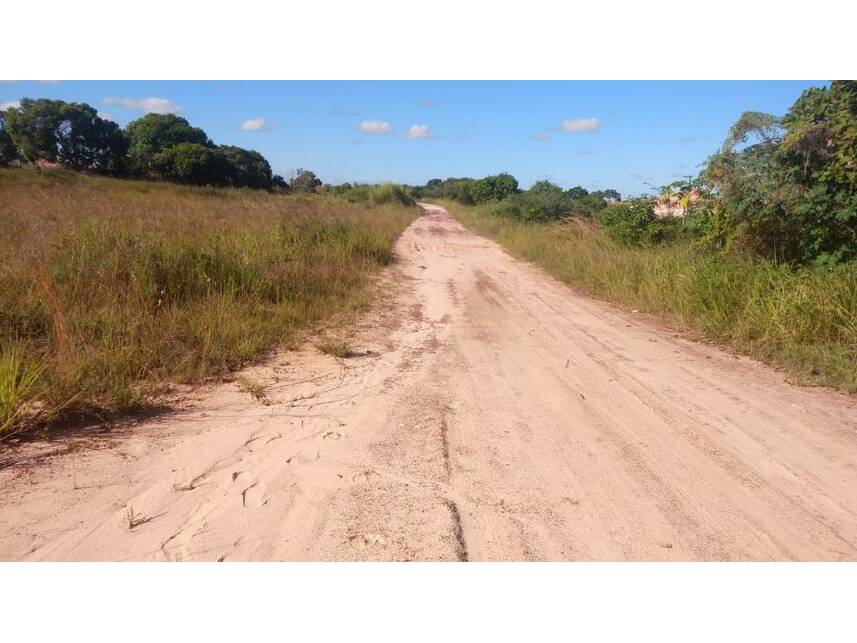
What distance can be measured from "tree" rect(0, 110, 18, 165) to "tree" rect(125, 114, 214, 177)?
6.66m

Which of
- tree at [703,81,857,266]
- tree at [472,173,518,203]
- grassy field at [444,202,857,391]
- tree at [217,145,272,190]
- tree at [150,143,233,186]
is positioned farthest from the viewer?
tree at [472,173,518,203]

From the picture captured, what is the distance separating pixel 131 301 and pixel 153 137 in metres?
35.3

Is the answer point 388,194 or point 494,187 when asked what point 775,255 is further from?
point 494,187

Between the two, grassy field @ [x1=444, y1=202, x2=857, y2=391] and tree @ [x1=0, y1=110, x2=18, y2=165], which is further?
tree @ [x1=0, y1=110, x2=18, y2=165]

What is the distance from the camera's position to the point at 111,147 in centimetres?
3019

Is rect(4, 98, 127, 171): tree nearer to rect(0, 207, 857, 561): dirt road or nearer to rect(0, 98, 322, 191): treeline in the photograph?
rect(0, 98, 322, 191): treeline

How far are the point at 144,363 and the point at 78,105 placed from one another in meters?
32.3

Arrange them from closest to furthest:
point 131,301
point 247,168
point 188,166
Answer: point 131,301 < point 188,166 < point 247,168

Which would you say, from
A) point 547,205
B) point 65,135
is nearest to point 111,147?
point 65,135

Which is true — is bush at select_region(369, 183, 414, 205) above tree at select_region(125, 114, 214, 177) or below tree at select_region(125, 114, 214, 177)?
below

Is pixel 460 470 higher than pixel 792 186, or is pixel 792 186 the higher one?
pixel 792 186

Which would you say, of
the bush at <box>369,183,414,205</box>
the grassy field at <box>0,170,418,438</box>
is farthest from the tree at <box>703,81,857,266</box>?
the bush at <box>369,183,414,205</box>

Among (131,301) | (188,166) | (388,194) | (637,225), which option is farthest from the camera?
(388,194)

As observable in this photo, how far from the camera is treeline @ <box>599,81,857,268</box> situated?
641 centimetres
